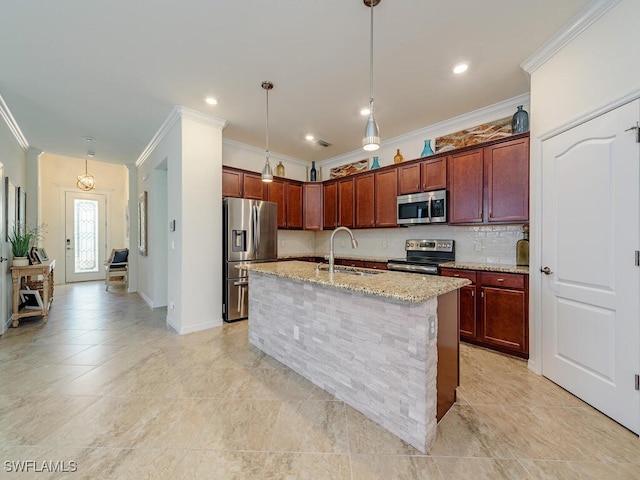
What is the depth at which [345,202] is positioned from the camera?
4898mm

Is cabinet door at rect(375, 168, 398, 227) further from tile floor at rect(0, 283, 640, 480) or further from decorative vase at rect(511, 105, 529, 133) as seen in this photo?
tile floor at rect(0, 283, 640, 480)

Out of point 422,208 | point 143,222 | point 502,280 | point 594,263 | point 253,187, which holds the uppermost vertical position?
point 253,187

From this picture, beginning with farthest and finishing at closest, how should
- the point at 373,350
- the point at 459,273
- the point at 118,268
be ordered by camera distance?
1. the point at 118,268
2. the point at 459,273
3. the point at 373,350

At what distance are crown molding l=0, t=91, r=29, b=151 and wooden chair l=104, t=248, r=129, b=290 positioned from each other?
8.78 ft

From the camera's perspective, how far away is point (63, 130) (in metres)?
4.09

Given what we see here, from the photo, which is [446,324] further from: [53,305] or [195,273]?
[53,305]

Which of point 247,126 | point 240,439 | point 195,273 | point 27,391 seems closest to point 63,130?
point 247,126

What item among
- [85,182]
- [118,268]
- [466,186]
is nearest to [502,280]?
[466,186]

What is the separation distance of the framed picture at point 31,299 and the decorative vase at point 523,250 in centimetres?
626

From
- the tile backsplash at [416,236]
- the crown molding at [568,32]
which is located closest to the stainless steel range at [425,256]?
the tile backsplash at [416,236]

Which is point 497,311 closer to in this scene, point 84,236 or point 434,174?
point 434,174

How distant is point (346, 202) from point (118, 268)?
18.4 ft

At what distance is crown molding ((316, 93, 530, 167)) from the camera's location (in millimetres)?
3246

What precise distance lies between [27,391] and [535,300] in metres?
4.31
